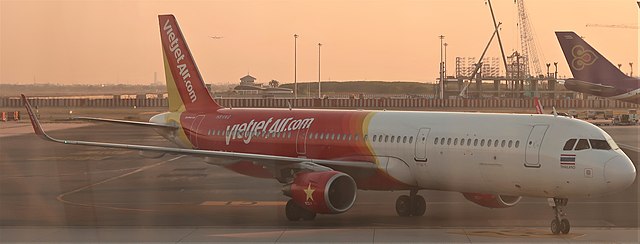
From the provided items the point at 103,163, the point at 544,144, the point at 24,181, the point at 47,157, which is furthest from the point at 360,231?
the point at 47,157

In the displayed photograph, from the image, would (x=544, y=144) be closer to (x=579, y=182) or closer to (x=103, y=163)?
(x=579, y=182)

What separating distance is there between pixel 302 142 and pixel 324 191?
4742 mm

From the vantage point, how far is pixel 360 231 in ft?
82.6

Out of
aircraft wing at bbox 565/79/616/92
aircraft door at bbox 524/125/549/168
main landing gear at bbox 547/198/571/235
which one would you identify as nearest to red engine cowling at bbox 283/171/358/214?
aircraft door at bbox 524/125/549/168

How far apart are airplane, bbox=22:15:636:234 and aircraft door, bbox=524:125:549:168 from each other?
1.0 inches

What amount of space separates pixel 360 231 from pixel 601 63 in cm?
5770

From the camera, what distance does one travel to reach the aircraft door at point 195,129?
116ft

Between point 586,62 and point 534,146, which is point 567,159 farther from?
point 586,62

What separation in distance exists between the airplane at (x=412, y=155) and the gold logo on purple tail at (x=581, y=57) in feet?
162

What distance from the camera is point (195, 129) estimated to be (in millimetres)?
35656

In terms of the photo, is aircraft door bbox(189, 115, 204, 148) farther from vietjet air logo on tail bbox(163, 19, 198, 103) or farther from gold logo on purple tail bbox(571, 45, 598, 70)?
gold logo on purple tail bbox(571, 45, 598, 70)

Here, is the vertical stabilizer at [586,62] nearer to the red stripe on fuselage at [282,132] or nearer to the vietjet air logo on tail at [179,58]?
the vietjet air logo on tail at [179,58]

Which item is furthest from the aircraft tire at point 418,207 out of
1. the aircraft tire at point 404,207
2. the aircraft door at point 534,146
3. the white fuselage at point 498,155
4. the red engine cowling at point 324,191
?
the aircraft door at point 534,146

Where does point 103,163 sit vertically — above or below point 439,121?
below
